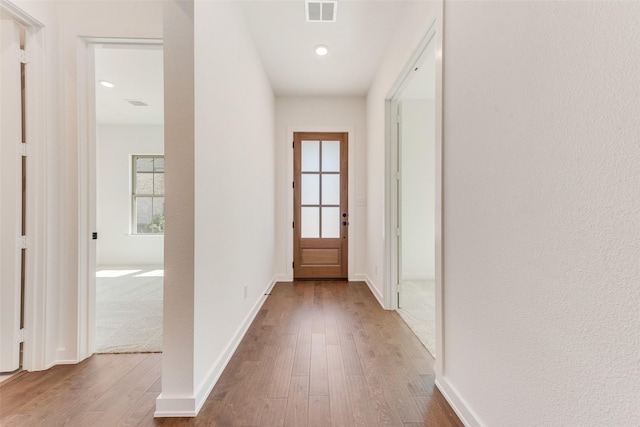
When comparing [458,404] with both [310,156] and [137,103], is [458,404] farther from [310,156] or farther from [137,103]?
[137,103]

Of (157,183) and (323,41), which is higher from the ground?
(323,41)

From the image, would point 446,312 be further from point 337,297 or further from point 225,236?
point 337,297

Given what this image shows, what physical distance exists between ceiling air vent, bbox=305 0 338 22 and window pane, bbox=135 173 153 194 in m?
5.12

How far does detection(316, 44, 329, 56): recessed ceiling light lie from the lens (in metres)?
2.99

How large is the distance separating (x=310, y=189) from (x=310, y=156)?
0.51m

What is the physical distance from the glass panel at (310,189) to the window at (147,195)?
3.58m

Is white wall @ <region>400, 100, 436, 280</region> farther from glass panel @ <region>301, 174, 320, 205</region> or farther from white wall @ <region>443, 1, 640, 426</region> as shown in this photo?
white wall @ <region>443, 1, 640, 426</region>

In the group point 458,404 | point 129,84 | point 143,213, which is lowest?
point 458,404

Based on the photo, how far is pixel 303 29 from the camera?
8.81 ft

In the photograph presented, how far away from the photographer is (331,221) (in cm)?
438

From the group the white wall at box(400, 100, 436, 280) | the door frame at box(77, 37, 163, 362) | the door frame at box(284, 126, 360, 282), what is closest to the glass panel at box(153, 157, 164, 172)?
the door frame at box(284, 126, 360, 282)

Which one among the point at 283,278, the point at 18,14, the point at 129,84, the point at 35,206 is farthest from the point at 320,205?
the point at 18,14

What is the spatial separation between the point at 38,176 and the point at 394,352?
2.73 m

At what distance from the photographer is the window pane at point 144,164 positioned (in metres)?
6.03
